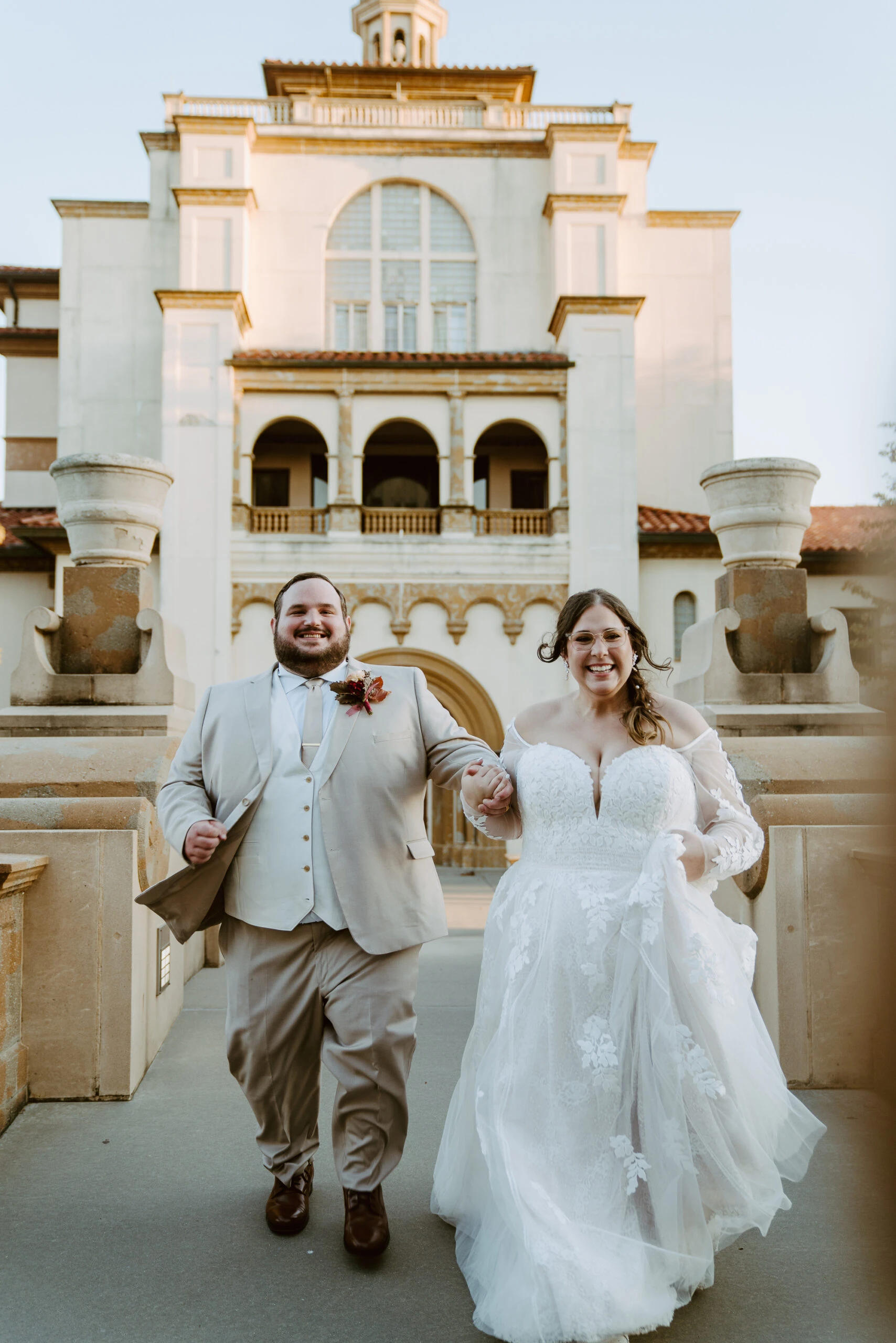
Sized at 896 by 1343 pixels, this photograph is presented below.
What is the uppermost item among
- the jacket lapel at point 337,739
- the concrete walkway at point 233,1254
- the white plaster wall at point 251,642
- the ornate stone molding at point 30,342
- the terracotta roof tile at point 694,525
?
the ornate stone molding at point 30,342

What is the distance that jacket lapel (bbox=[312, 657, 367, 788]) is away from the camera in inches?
148

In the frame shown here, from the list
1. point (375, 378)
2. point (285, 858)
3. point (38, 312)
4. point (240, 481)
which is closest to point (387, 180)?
point (375, 378)

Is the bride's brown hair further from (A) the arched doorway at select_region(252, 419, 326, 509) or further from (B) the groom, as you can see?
(A) the arched doorway at select_region(252, 419, 326, 509)

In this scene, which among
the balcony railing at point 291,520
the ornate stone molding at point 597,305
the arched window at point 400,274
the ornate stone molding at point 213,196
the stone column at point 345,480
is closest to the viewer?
the stone column at point 345,480

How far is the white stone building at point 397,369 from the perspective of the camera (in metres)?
20.7

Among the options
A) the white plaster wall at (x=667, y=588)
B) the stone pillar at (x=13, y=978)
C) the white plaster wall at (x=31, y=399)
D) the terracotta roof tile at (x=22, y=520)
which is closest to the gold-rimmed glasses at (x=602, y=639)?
the stone pillar at (x=13, y=978)

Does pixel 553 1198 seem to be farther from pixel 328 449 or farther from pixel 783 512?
pixel 328 449

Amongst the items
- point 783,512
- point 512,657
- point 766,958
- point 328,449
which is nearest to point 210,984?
point 766,958

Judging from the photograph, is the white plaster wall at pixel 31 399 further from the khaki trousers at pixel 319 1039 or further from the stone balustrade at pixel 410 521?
the khaki trousers at pixel 319 1039

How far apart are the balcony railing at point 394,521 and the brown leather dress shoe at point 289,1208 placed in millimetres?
17668

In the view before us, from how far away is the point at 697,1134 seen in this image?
3.10 m

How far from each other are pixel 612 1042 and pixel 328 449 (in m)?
18.8

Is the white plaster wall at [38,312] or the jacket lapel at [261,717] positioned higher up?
the white plaster wall at [38,312]

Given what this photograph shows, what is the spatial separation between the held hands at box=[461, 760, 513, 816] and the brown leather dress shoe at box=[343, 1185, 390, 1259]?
128 cm
